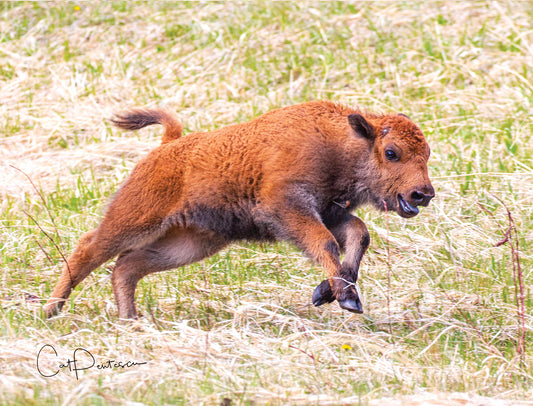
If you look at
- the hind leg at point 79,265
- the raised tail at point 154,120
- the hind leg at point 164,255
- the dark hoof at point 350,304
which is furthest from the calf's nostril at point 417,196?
the hind leg at point 79,265

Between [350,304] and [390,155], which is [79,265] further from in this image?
[390,155]

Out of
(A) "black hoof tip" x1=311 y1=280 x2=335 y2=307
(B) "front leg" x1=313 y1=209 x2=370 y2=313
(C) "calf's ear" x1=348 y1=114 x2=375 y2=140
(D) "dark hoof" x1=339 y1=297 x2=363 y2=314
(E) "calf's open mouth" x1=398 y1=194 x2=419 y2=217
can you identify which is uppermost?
(C) "calf's ear" x1=348 y1=114 x2=375 y2=140

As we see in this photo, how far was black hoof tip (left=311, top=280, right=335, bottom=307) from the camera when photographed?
5469 millimetres

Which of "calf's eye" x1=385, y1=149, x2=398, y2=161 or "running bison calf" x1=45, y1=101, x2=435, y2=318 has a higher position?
"calf's eye" x1=385, y1=149, x2=398, y2=161

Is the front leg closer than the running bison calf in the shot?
Yes

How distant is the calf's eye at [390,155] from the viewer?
5533mm

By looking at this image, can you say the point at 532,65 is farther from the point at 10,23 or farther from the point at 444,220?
the point at 10,23

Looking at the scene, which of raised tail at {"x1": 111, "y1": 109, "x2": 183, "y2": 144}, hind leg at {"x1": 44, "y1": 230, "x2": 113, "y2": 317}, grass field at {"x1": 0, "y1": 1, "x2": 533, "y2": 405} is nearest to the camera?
grass field at {"x1": 0, "y1": 1, "x2": 533, "y2": 405}

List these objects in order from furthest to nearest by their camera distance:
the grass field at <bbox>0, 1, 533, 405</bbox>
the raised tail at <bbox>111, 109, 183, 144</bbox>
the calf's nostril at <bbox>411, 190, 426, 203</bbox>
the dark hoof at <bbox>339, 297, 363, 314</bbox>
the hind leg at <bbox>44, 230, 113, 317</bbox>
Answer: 1. the raised tail at <bbox>111, 109, 183, 144</bbox>
2. the hind leg at <bbox>44, 230, 113, 317</bbox>
3. the calf's nostril at <bbox>411, 190, 426, 203</bbox>
4. the dark hoof at <bbox>339, 297, 363, 314</bbox>
5. the grass field at <bbox>0, 1, 533, 405</bbox>

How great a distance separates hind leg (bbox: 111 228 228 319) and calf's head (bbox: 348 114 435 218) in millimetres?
1198

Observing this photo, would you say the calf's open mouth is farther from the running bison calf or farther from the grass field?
the grass field

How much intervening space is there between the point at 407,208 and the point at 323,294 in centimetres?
78

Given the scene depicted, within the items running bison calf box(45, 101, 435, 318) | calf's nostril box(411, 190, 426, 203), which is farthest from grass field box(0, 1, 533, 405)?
calf's nostril box(411, 190, 426, 203)

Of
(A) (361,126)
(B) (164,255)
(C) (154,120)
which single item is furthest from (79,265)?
(A) (361,126)
